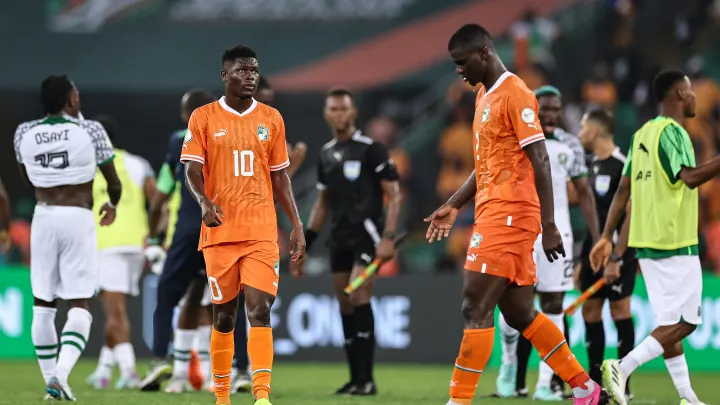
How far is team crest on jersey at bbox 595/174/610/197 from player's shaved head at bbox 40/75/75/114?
4.69 meters

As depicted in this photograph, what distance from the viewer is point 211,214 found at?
819 centimetres

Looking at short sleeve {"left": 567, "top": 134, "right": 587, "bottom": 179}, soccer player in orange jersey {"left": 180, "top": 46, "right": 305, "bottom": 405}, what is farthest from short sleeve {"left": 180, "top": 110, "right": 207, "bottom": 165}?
short sleeve {"left": 567, "top": 134, "right": 587, "bottom": 179}

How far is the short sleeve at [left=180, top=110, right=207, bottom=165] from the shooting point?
27.8 ft

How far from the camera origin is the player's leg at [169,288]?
1105 centimetres

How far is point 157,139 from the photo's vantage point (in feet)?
72.2

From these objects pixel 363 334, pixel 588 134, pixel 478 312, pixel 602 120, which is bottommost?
pixel 363 334

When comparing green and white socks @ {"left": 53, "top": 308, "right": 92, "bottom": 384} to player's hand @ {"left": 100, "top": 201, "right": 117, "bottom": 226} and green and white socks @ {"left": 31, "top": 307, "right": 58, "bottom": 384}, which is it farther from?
player's hand @ {"left": 100, "top": 201, "right": 117, "bottom": 226}

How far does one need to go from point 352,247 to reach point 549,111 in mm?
2250

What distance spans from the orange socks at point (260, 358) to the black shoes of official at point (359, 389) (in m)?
3.11

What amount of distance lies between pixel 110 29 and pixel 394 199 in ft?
38.3

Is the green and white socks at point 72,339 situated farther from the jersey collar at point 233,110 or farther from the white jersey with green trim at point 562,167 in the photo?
the white jersey with green trim at point 562,167

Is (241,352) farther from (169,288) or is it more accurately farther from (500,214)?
(500,214)

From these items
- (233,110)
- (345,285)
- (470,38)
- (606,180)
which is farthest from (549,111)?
(233,110)

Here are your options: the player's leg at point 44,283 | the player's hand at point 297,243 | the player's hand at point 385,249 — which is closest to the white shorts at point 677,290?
the player's hand at point 297,243
